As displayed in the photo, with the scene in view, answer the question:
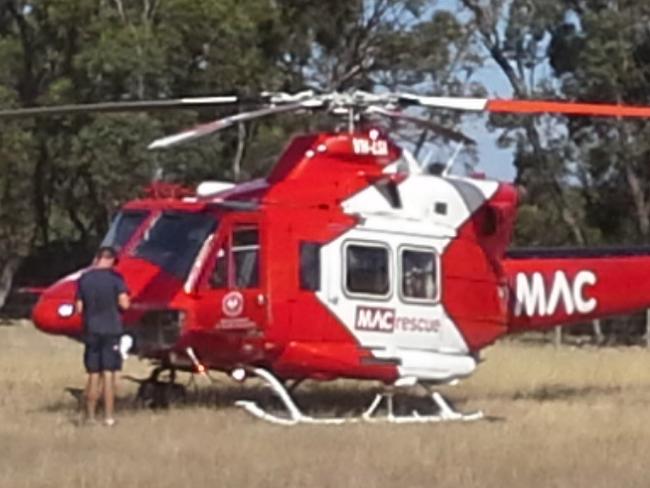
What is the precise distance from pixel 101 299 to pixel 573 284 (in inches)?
222

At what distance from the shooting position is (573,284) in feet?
62.9

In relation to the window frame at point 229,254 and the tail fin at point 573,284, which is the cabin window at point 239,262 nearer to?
the window frame at point 229,254

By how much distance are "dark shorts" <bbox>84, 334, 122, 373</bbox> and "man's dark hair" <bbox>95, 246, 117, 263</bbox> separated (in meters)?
0.76

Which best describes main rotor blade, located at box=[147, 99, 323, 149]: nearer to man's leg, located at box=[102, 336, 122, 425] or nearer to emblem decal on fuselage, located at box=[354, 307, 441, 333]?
man's leg, located at box=[102, 336, 122, 425]

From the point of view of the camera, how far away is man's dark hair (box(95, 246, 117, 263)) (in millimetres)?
16422

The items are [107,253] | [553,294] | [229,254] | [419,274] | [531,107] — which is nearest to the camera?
[531,107]

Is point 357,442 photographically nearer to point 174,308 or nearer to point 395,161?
point 174,308

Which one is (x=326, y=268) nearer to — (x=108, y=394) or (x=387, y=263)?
(x=387, y=263)

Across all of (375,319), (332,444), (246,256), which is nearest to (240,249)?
(246,256)

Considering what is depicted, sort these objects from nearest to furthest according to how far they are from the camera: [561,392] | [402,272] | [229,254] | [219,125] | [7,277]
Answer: [219,125] → [229,254] → [402,272] → [561,392] → [7,277]

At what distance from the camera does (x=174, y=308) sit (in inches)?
650

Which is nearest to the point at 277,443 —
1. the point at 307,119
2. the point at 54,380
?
the point at 54,380

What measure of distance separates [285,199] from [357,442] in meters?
3.13

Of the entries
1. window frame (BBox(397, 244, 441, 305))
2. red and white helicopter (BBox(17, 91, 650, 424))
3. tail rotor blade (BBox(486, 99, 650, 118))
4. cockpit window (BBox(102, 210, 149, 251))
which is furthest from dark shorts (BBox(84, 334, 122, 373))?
tail rotor blade (BBox(486, 99, 650, 118))
